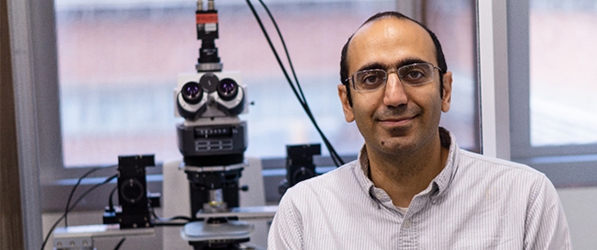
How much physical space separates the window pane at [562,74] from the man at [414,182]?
0.97 m

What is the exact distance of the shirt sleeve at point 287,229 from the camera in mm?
1597

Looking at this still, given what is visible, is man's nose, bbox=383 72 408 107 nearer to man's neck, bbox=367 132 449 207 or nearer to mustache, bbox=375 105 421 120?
mustache, bbox=375 105 421 120

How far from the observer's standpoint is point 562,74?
2.45m

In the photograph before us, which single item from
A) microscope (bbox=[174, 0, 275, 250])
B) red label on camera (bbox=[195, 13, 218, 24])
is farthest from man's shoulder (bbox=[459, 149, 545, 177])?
red label on camera (bbox=[195, 13, 218, 24])

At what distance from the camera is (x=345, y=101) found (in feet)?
5.28

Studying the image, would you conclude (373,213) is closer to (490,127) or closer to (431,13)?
(490,127)

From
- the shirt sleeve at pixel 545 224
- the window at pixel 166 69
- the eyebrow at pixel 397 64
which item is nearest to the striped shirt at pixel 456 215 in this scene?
the shirt sleeve at pixel 545 224

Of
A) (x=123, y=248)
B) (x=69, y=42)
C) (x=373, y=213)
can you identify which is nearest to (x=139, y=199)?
(x=123, y=248)

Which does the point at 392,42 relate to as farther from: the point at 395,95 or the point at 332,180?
the point at 332,180

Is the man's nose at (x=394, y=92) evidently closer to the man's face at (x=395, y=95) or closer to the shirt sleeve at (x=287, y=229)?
the man's face at (x=395, y=95)

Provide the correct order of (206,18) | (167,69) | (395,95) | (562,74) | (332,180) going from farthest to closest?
(167,69) < (206,18) < (562,74) < (332,180) < (395,95)

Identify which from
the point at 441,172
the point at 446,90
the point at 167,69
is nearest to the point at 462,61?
the point at 446,90

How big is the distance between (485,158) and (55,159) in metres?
2.41

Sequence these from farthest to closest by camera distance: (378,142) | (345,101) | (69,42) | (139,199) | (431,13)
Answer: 1. (69,42)
2. (431,13)
3. (139,199)
4. (345,101)
5. (378,142)
